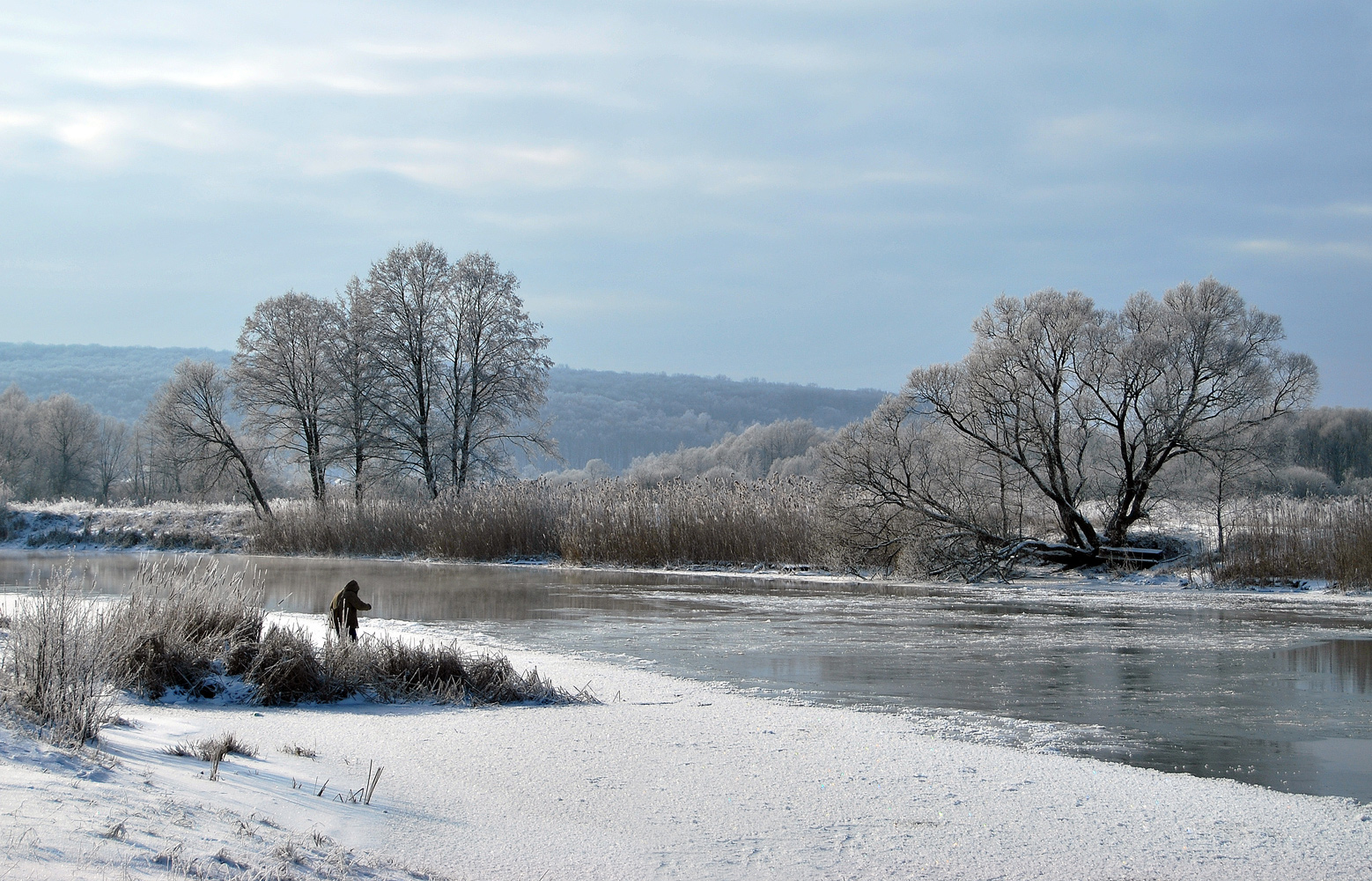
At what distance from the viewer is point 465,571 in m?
23.1

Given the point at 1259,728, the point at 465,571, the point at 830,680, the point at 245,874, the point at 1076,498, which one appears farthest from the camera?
the point at 465,571

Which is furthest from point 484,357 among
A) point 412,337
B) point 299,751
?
point 299,751

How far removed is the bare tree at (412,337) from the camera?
116 ft

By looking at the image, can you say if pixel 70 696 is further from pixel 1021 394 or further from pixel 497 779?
pixel 1021 394

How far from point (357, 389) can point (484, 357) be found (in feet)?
15.2

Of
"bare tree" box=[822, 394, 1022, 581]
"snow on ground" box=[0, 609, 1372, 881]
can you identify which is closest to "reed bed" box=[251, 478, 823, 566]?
Result: "bare tree" box=[822, 394, 1022, 581]

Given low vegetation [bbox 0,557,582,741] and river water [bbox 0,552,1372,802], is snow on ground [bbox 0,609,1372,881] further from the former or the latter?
river water [bbox 0,552,1372,802]

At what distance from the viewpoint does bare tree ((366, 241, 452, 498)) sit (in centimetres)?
3534

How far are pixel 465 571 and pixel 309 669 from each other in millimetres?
15847

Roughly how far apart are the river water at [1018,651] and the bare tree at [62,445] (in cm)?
4660

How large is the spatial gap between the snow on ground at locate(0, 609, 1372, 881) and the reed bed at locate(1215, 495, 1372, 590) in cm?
1369

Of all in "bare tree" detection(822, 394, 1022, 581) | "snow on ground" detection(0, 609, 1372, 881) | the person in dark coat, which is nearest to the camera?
"snow on ground" detection(0, 609, 1372, 881)

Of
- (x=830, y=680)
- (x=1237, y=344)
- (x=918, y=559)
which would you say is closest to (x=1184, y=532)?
(x=1237, y=344)

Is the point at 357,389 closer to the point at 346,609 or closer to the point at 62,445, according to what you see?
the point at 346,609
